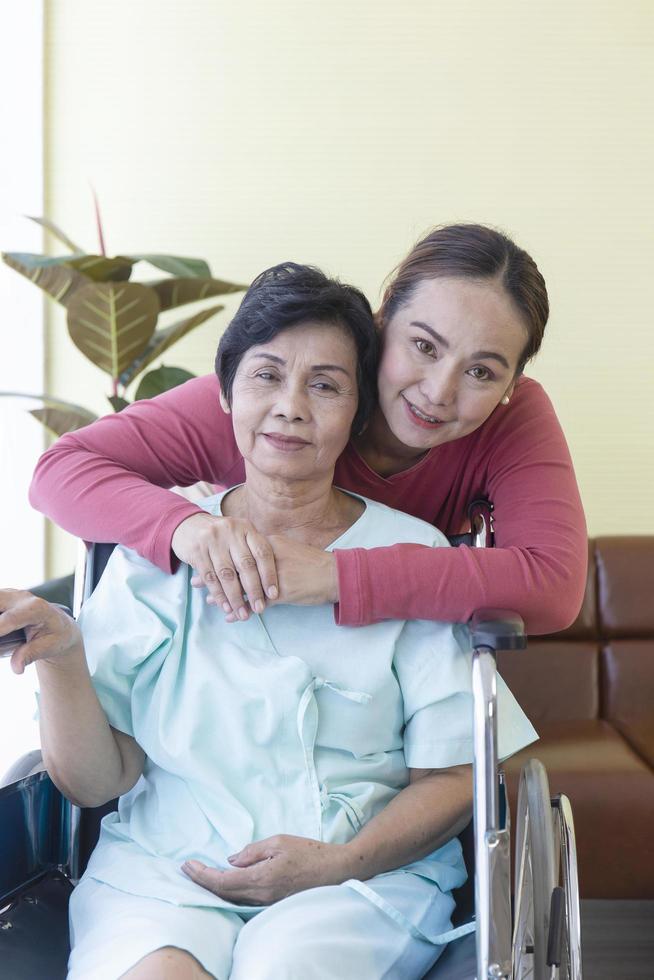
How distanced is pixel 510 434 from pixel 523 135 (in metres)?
2.04

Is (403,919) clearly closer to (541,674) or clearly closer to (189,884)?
(189,884)

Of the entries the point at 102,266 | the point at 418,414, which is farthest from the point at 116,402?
the point at 418,414

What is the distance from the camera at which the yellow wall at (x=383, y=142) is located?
335 centimetres

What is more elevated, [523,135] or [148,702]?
[523,135]

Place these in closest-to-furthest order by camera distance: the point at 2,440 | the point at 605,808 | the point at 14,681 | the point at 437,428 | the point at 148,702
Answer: the point at 148,702 → the point at 437,428 → the point at 14,681 → the point at 605,808 → the point at 2,440

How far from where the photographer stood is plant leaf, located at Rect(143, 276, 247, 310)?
9.30ft

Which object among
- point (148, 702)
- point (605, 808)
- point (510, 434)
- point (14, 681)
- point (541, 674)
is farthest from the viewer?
point (541, 674)

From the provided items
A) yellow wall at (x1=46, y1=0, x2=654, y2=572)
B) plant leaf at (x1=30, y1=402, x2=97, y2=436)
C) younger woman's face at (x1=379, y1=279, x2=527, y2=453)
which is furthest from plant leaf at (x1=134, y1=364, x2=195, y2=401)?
younger woman's face at (x1=379, y1=279, x2=527, y2=453)

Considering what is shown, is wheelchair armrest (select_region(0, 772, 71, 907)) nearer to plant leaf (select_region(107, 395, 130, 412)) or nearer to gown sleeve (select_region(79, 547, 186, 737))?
gown sleeve (select_region(79, 547, 186, 737))

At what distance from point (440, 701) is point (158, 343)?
186 centimetres

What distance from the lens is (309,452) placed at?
139 cm

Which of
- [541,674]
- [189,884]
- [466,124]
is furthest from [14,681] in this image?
[466,124]

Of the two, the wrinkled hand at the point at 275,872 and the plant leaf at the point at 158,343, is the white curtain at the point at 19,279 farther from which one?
the wrinkled hand at the point at 275,872

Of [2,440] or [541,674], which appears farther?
[2,440]
